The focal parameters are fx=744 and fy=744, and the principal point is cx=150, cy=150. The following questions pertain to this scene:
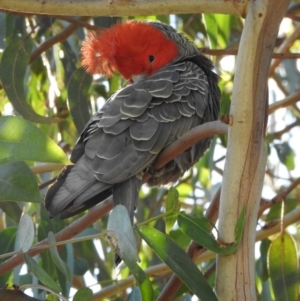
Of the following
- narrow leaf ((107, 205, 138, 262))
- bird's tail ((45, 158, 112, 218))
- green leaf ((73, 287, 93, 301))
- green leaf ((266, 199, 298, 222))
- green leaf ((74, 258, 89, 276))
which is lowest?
green leaf ((73, 287, 93, 301))

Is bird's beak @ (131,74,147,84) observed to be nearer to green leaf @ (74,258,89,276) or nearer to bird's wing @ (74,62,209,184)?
bird's wing @ (74,62,209,184)

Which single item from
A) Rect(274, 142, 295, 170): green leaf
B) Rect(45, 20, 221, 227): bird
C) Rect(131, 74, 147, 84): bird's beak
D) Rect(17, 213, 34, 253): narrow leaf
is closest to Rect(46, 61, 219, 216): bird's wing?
Rect(45, 20, 221, 227): bird

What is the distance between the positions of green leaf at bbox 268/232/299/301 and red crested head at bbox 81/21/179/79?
89cm

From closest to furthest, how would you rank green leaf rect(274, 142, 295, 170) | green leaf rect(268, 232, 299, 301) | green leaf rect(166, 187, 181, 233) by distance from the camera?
1. green leaf rect(166, 187, 181, 233)
2. green leaf rect(268, 232, 299, 301)
3. green leaf rect(274, 142, 295, 170)

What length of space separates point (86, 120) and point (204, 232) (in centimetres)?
124

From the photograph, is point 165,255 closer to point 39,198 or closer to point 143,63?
point 39,198

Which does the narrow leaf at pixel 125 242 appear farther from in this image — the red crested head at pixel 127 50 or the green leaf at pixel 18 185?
the red crested head at pixel 127 50

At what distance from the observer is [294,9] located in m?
3.40

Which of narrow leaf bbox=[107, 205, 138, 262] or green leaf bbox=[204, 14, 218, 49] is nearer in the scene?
narrow leaf bbox=[107, 205, 138, 262]

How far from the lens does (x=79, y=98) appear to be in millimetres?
3014

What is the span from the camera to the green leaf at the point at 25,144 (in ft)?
5.32

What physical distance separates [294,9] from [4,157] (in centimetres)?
211

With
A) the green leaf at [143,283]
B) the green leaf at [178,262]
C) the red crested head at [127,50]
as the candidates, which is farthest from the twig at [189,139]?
the red crested head at [127,50]

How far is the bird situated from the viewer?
226cm
